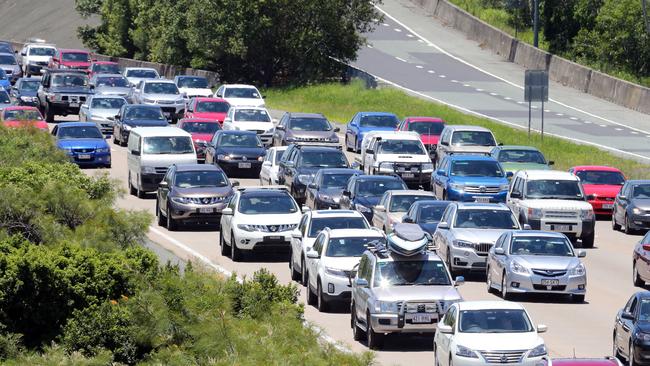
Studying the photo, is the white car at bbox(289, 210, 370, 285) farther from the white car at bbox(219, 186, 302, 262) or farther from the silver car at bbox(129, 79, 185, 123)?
the silver car at bbox(129, 79, 185, 123)

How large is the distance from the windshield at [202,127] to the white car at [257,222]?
57.6 ft

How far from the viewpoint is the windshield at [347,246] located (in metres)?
26.5

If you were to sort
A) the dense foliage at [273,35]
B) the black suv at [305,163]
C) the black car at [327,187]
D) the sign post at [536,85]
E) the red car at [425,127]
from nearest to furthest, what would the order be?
the black car at [327,187]
the black suv at [305,163]
the red car at [425,127]
the sign post at [536,85]
the dense foliage at [273,35]

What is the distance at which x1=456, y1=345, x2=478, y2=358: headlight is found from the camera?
781 inches

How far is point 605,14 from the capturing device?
76250 mm

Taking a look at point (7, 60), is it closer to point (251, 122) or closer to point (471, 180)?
point (251, 122)

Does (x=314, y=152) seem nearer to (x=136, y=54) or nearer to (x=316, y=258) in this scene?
(x=316, y=258)

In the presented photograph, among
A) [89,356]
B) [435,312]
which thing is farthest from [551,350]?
[89,356]

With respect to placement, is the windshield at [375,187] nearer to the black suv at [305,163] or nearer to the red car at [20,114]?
the black suv at [305,163]

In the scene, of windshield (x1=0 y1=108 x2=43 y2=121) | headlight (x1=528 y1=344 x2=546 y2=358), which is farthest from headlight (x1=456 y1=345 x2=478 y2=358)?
windshield (x1=0 y1=108 x2=43 y2=121)

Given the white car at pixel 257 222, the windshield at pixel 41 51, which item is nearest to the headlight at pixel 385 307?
the white car at pixel 257 222

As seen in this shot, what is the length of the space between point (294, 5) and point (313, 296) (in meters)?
51.7

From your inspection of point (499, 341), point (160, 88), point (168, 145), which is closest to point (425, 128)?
point (168, 145)

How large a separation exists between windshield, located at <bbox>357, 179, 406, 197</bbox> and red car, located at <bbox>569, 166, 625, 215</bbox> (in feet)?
23.3
